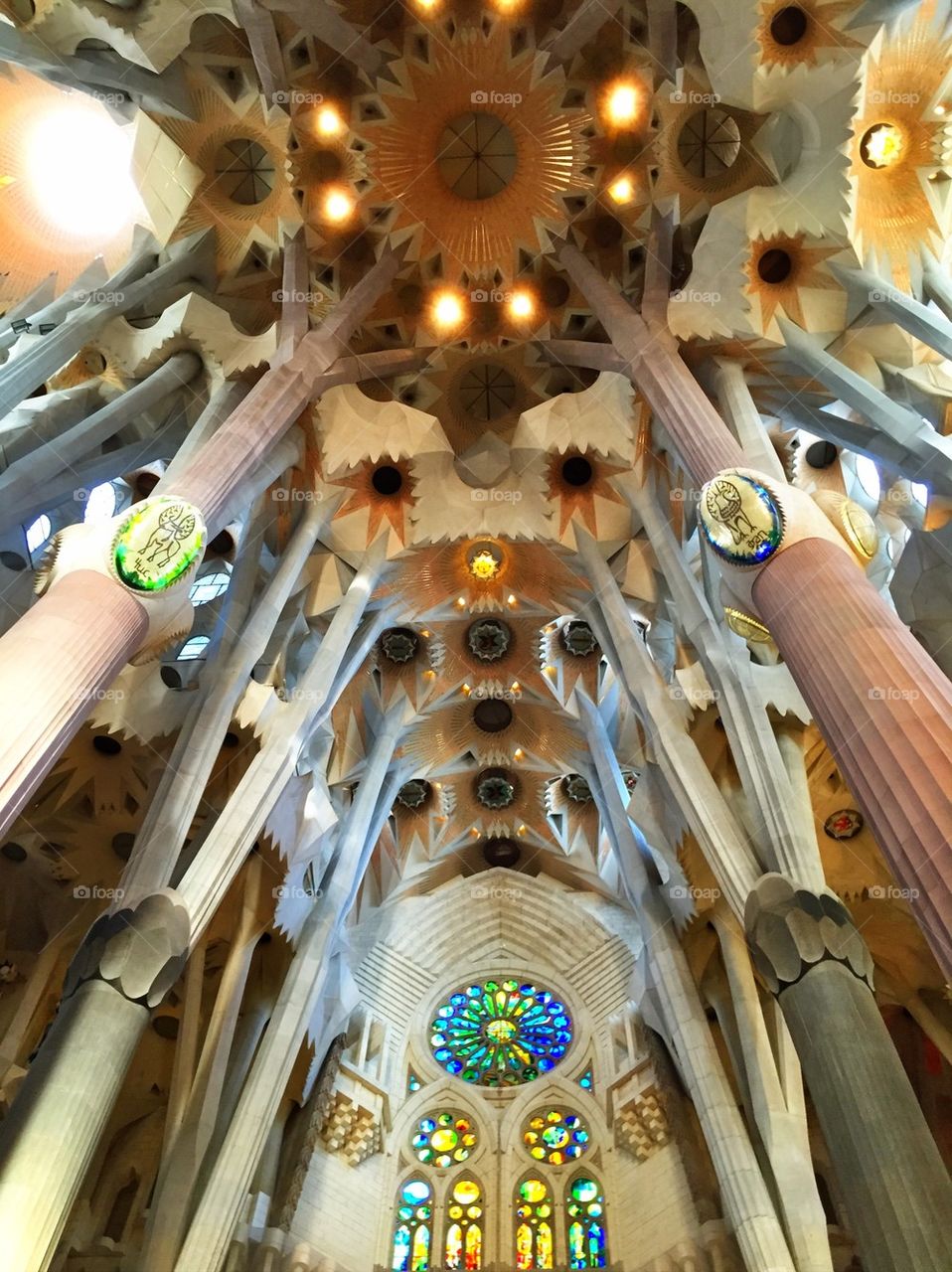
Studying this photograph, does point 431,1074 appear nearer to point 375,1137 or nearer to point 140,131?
point 375,1137

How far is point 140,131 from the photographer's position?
11.5 m

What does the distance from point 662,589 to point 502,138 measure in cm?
687

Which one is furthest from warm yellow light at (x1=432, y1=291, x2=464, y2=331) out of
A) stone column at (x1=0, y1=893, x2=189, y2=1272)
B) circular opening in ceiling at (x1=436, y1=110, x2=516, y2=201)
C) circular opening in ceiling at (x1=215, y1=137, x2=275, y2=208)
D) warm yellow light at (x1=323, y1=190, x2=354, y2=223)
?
stone column at (x1=0, y1=893, x2=189, y2=1272)

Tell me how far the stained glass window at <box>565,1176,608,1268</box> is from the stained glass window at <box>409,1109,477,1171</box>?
1.71 metres

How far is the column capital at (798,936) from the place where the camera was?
7.55m

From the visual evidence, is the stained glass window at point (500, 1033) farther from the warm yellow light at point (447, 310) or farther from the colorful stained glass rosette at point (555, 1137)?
the warm yellow light at point (447, 310)

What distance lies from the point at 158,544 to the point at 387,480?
7109mm

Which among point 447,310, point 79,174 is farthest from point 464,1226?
point 79,174

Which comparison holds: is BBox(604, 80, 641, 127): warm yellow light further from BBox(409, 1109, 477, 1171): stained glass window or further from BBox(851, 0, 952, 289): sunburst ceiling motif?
BBox(409, 1109, 477, 1171): stained glass window

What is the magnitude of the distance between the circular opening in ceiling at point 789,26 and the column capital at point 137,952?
1076 centimetres

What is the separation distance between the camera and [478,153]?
1370 cm

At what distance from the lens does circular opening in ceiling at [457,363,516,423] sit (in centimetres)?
1520

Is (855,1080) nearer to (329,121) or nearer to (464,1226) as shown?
(464,1226)

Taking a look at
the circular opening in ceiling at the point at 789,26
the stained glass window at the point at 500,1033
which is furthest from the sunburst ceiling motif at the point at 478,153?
the stained glass window at the point at 500,1033
